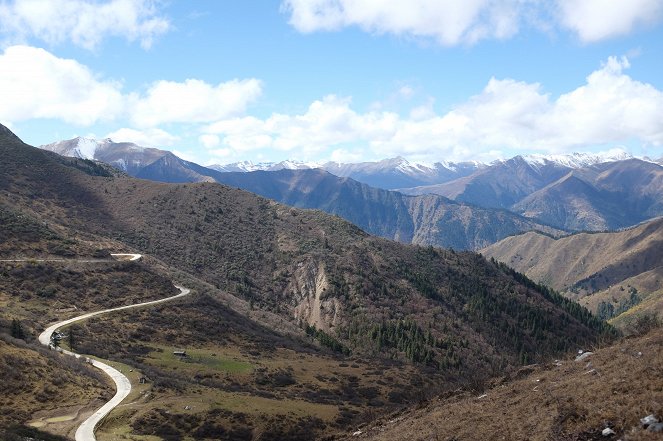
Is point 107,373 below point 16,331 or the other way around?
below

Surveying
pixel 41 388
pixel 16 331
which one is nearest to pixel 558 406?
pixel 41 388

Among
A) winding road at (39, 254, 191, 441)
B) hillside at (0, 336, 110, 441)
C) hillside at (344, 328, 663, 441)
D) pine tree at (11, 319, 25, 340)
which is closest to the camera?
hillside at (344, 328, 663, 441)

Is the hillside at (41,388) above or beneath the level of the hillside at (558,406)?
beneath

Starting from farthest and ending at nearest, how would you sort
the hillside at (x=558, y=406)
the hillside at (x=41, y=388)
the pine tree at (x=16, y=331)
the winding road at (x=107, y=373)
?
the pine tree at (x=16, y=331), the hillside at (x=41, y=388), the winding road at (x=107, y=373), the hillside at (x=558, y=406)

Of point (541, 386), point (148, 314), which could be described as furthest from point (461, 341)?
point (541, 386)

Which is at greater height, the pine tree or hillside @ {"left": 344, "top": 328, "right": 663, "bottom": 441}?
hillside @ {"left": 344, "top": 328, "right": 663, "bottom": 441}

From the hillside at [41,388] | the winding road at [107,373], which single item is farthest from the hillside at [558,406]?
the hillside at [41,388]

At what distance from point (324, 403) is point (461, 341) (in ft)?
368

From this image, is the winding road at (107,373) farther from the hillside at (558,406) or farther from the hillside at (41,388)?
the hillside at (558,406)

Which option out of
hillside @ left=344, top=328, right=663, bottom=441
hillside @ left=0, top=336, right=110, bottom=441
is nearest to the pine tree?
hillside @ left=0, top=336, right=110, bottom=441

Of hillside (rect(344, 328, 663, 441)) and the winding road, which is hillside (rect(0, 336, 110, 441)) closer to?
the winding road

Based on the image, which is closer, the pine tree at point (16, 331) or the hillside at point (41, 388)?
the hillside at point (41, 388)

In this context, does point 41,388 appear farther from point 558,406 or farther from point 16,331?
point 558,406

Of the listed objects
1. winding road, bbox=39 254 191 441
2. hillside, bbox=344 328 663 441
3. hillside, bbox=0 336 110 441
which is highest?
hillside, bbox=344 328 663 441
